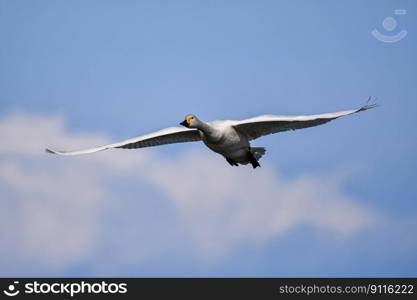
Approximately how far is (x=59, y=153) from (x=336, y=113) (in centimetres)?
1157

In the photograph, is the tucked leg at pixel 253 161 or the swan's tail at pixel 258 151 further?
the swan's tail at pixel 258 151

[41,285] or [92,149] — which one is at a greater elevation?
[92,149]

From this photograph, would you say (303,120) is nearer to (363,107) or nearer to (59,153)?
(363,107)

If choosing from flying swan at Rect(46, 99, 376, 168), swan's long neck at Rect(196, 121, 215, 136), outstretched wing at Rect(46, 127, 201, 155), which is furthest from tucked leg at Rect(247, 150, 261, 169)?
swan's long neck at Rect(196, 121, 215, 136)

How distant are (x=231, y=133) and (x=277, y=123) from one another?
199 centimetres

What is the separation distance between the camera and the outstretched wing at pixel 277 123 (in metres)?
74.4

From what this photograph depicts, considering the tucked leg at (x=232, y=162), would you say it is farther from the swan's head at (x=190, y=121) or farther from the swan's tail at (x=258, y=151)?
the swan's head at (x=190, y=121)

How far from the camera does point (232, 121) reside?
248 feet

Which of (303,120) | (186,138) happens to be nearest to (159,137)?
(186,138)

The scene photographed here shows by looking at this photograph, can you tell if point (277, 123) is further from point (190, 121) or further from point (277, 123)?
point (190, 121)

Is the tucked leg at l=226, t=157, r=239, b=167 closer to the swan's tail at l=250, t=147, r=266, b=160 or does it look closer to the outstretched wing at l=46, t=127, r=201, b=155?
the swan's tail at l=250, t=147, r=266, b=160

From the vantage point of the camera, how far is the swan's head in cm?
7462

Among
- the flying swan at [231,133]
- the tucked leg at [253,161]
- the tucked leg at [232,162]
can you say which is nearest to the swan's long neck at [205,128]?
the flying swan at [231,133]

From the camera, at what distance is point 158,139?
77.5 meters
